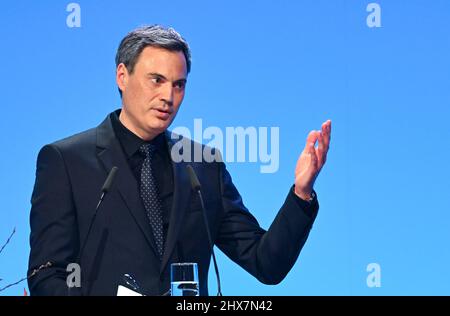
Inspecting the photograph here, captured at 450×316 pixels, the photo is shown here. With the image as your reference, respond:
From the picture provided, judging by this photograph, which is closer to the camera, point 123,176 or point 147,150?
point 123,176

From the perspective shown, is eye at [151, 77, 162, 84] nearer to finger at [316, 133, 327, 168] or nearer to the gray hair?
the gray hair

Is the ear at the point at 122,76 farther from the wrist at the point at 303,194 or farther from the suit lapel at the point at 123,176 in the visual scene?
the wrist at the point at 303,194

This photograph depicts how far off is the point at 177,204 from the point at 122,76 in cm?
47

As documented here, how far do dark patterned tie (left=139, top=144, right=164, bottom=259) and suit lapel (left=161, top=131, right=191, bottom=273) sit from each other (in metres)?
0.04

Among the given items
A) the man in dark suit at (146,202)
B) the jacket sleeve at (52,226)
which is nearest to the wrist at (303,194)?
the man in dark suit at (146,202)

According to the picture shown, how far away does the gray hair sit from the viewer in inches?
98.4

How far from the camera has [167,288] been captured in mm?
2359

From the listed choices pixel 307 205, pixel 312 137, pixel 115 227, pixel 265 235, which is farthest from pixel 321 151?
pixel 115 227

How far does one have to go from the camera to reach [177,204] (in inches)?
96.2

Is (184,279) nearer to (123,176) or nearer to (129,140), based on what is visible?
(123,176)

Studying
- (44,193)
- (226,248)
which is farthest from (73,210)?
(226,248)

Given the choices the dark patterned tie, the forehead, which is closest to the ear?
the forehead

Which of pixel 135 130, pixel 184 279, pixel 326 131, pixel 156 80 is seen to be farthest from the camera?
pixel 135 130

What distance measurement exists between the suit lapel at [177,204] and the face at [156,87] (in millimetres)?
145
